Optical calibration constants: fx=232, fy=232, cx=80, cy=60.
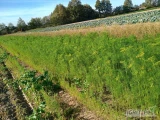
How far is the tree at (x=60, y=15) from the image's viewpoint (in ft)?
247

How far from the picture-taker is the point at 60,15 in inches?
2953

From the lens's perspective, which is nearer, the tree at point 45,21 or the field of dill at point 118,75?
the field of dill at point 118,75

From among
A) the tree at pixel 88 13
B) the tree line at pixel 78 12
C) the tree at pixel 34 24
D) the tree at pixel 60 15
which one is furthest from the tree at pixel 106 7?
the tree at pixel 34 24

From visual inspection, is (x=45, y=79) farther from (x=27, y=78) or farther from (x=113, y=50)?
(x=113, y=50)

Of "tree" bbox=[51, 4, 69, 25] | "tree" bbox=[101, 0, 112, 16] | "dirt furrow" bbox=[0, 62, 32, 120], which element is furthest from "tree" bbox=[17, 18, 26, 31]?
"dirt furrow" bbox=[0, 62, 32, 120]

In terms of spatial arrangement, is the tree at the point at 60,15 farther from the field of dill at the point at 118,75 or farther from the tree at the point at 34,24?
the field of dill at the point at 118,75

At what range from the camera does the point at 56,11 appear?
77.9 m

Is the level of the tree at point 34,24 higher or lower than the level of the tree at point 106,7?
lower

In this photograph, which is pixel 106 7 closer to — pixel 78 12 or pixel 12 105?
pixel 78 12

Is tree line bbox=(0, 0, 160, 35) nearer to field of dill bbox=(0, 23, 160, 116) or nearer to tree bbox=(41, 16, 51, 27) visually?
tree bbox=(41, 16, 51, 27)

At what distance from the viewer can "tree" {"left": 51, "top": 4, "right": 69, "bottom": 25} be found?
75.3 metres

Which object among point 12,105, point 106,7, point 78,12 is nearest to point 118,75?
point 12,105

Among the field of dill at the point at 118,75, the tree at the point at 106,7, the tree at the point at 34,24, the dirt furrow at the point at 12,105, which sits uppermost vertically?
the tree at the point at 106,7

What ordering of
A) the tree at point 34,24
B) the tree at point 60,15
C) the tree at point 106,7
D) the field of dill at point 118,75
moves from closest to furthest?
1. the field of dill at point 118,75
2. the tree at point 60,15
3. the tree at point 106,7
4. the tree at point 34,24
